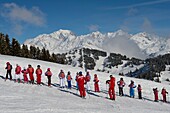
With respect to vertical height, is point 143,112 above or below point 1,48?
below

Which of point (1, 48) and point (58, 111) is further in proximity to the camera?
point (1, 48)

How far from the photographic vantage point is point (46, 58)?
349ft

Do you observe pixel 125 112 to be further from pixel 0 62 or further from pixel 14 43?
pixel 14 43

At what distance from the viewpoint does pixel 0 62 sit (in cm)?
4491

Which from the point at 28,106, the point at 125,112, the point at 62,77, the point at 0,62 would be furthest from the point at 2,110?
the point at 0,62

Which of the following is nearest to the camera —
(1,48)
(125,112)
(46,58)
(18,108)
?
(18,108)

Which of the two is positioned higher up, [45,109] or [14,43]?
[14,43]

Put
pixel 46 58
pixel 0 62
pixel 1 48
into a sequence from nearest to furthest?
1. pixel 0 62
2. pixel 1 48
3. pixel 46 58

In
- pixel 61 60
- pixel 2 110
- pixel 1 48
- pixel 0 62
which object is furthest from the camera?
pixel 61 60

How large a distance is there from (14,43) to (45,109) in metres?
86.4

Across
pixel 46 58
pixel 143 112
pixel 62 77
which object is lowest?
pixel 143 112

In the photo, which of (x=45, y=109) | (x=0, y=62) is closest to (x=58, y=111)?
(x=45, y=109)

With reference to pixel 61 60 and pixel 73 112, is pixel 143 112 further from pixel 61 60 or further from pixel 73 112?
pixel 61 60

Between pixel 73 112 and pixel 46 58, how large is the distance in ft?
306
